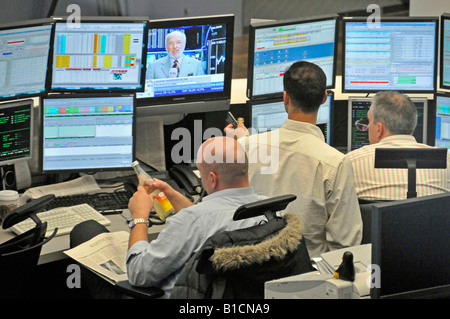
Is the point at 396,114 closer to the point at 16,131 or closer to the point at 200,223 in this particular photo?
the point at 200,223

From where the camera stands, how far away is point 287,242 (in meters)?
2.11

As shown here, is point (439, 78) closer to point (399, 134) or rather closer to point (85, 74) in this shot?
point (399, 134)

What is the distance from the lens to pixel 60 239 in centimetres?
285

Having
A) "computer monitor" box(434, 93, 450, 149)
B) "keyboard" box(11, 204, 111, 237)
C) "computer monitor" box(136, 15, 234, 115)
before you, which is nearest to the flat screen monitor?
"keyboard" box(11, 204, 111, 237)

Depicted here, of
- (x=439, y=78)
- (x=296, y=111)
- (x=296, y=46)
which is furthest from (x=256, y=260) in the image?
(x=439, y=78)

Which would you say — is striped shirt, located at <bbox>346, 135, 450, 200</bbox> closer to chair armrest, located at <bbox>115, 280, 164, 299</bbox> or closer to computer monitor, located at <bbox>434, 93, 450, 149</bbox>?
computer monitor, located at <bbox>434, 93, 450, 149</bbox>

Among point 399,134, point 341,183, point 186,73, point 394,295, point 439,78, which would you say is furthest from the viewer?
point 439,78

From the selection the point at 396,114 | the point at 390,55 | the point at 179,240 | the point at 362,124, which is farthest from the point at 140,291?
the point at 390,55

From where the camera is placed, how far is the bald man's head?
241 centimetres

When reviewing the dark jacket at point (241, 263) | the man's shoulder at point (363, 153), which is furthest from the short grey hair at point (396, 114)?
the dark jacket at point (241, 263)

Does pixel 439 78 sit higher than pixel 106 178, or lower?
higher

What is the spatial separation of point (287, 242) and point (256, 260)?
13 cm

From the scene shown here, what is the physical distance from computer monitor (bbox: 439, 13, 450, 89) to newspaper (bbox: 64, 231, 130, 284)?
207 centimetres

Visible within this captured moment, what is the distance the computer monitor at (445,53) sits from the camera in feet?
12.4
